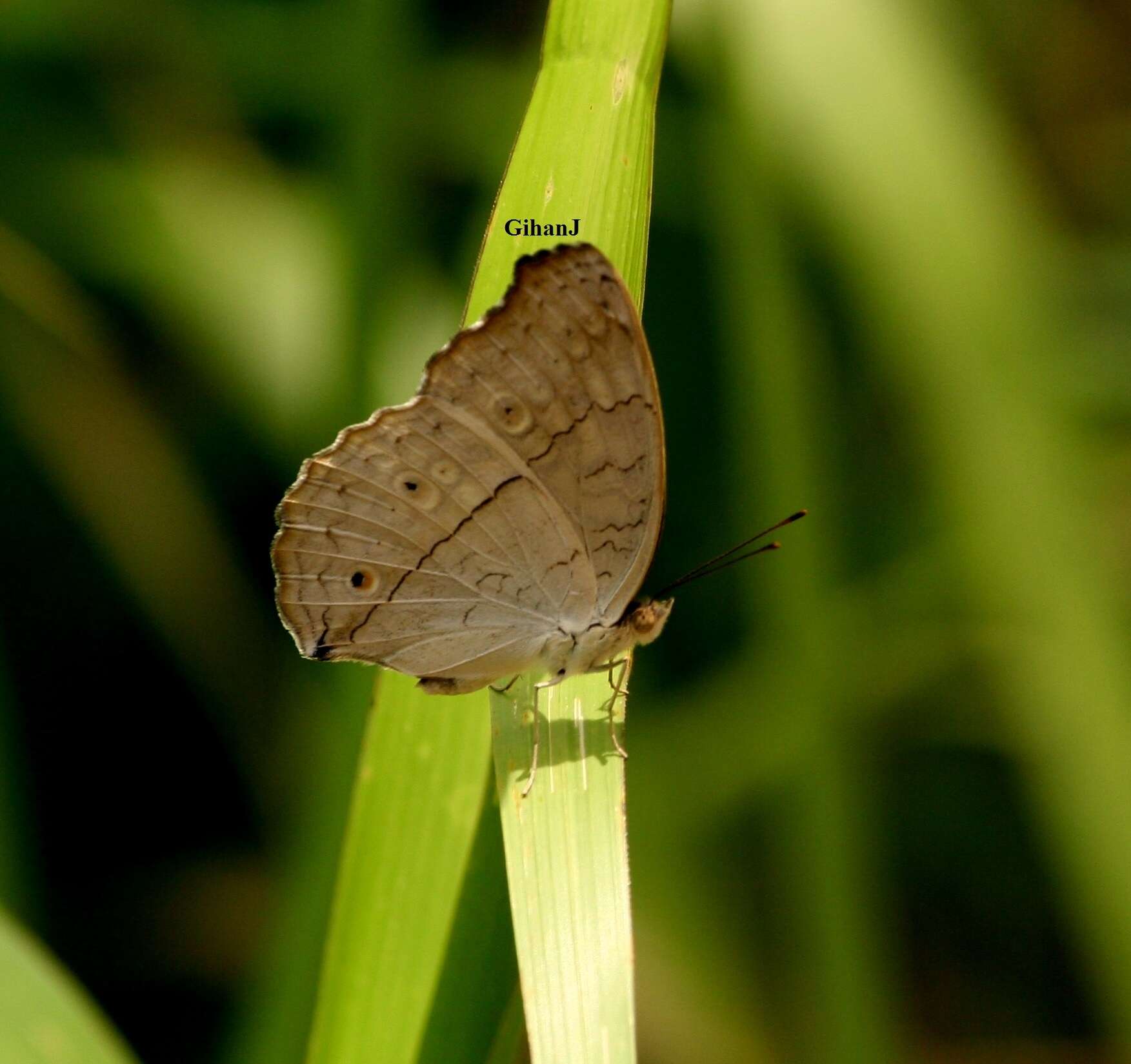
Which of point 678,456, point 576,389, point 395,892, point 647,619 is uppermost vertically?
point 678,456

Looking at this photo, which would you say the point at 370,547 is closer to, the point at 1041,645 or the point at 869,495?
the point at 1041,645

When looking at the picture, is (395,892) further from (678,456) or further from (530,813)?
(678,456)

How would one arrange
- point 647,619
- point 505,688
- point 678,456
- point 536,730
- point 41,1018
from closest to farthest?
point 41,1018 → point 536,730 → point 505,688 → point 647,619 → point 678,456

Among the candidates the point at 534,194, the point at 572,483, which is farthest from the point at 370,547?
the point at 534,194

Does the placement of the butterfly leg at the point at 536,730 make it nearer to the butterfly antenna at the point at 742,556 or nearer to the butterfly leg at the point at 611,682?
the butterfly leg at the point at 611,682

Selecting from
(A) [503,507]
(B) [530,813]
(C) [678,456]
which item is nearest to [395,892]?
(B) [530,813]

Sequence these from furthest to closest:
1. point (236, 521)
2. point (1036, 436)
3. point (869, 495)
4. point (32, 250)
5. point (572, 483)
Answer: point (869, 495) → point (236, 521) → point (32, 250) → point (1036, 436) → point (572, 483)
